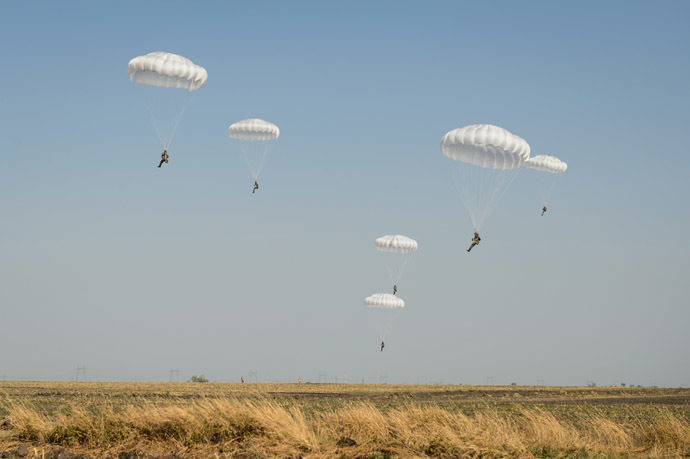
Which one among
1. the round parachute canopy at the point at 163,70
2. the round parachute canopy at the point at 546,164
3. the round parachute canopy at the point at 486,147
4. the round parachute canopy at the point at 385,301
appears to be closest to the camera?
the round parachute canopy at the point at 486,147

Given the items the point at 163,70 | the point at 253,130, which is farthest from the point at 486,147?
the point at 253,130

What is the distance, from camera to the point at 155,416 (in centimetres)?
1792

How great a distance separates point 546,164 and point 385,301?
17.9 metres

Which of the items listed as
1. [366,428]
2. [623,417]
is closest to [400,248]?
[623,417]

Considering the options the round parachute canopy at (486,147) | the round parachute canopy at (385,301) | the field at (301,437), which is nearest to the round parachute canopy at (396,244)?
the round parachute canopy at (385,301)

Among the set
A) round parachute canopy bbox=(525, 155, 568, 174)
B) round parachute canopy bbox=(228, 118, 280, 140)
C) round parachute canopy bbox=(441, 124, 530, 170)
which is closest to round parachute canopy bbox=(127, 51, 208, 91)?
round parachute canopy bbox=(228, 118, 280, 140)

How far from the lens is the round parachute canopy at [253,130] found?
5166cm

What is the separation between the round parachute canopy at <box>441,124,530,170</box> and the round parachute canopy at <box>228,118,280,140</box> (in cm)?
1907

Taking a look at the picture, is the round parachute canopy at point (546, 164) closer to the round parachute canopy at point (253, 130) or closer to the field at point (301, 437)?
the round parachute canopy at point (253, 130)

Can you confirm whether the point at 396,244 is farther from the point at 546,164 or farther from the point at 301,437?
the point at 301,437

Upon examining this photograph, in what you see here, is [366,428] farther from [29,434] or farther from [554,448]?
[29,434]

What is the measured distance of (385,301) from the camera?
6056 centimetres

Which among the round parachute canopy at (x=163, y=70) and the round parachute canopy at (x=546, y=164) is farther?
the round parachute canopy at (x=546, y=164)

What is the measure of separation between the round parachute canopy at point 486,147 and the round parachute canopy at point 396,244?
695 inches
